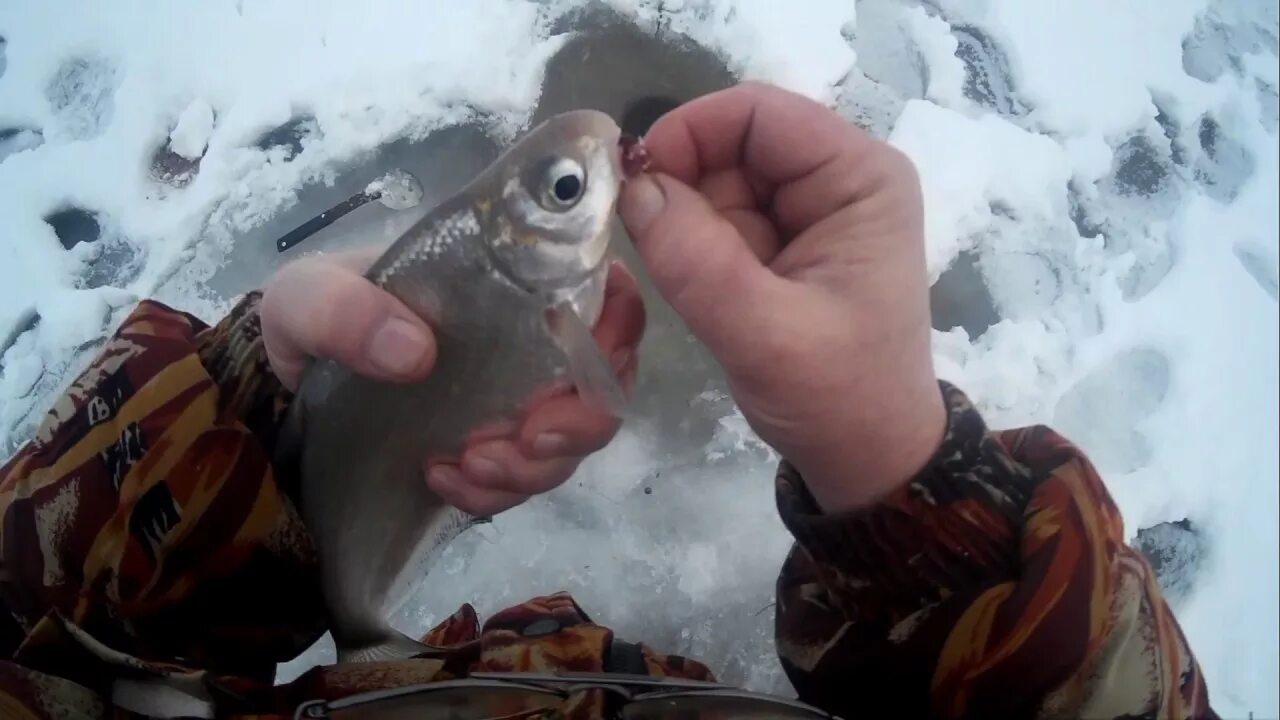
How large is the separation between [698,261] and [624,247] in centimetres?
60

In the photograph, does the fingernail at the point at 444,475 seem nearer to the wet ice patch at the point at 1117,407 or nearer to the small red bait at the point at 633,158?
the small red bait at the point at 633,158

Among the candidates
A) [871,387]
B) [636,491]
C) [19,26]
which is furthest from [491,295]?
[19,26]

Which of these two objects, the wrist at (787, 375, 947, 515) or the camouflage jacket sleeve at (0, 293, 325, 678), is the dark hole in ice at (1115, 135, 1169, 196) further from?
the camouflage jacket sleeve at (0, 293, 325, 678)

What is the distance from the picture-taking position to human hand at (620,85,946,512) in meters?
0.62

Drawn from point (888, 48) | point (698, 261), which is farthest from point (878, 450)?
point (888, 48)

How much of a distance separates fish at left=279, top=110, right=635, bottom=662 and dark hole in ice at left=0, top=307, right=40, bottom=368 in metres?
0.78

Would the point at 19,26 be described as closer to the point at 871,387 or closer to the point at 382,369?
the point at 382,369

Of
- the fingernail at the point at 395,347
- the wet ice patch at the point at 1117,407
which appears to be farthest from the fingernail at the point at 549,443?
the wet ice patch at the point at 1117,407

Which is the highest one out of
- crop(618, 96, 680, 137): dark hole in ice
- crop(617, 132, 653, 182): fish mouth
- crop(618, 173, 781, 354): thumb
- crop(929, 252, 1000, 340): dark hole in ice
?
crop(617, 132, 653, 182): fish mouth

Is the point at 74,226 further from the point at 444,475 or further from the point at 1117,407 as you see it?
the point at 1117,407

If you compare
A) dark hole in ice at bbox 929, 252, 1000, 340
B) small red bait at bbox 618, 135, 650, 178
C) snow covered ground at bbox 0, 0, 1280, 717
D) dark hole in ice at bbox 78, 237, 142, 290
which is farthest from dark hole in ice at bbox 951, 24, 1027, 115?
dark hole in ice at bbox 78, 237, 142, 290

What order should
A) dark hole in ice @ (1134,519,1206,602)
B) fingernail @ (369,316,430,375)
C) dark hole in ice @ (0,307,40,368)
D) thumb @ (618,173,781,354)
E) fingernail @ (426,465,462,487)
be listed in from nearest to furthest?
thumb @ (618,173,781,354)
fingernail @ (369,316,430,375)
fingernail @ (426,465,462,487)
dark hole in ice @ (1134,519,1206,602)
dark hole in ice @ (0,307,40,368)

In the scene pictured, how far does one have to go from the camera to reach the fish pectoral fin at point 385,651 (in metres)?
0.84

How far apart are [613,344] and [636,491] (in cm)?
52
